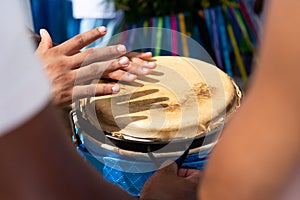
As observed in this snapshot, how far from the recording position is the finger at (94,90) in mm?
962

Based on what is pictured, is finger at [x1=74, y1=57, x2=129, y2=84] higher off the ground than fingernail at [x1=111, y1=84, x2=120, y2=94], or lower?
higher

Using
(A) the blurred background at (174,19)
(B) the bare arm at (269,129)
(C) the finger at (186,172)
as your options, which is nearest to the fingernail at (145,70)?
(C) the finger at (186,172)

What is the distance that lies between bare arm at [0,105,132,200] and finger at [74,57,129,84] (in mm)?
539

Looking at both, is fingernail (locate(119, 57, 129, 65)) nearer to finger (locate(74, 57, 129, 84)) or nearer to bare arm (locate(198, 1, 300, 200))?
finger (locate(74, 57, 129, 84))

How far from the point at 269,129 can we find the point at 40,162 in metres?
0.20

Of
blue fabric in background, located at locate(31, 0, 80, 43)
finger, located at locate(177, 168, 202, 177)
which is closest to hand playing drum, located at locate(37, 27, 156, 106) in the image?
finger, located at locate(177, 168, 202, 177)

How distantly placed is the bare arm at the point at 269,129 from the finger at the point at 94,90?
0.49m

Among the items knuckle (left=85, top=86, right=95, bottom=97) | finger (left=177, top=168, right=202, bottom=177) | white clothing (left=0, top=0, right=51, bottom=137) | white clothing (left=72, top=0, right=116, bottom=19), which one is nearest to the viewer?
white clothing (left=0, top=0, right=51, bottom=137)

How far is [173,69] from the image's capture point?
3.57ft

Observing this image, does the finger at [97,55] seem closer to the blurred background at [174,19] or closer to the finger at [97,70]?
the finger at [97,70]

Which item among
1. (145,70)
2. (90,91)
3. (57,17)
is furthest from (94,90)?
(57,17)

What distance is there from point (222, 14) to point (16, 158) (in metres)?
1.37

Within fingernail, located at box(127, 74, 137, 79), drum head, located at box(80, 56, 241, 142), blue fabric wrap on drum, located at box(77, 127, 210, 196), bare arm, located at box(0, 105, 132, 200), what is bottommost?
blue fabric wrap on drum, located at box(77, 127, 210, 196)

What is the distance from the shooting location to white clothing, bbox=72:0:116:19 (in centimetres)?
153
